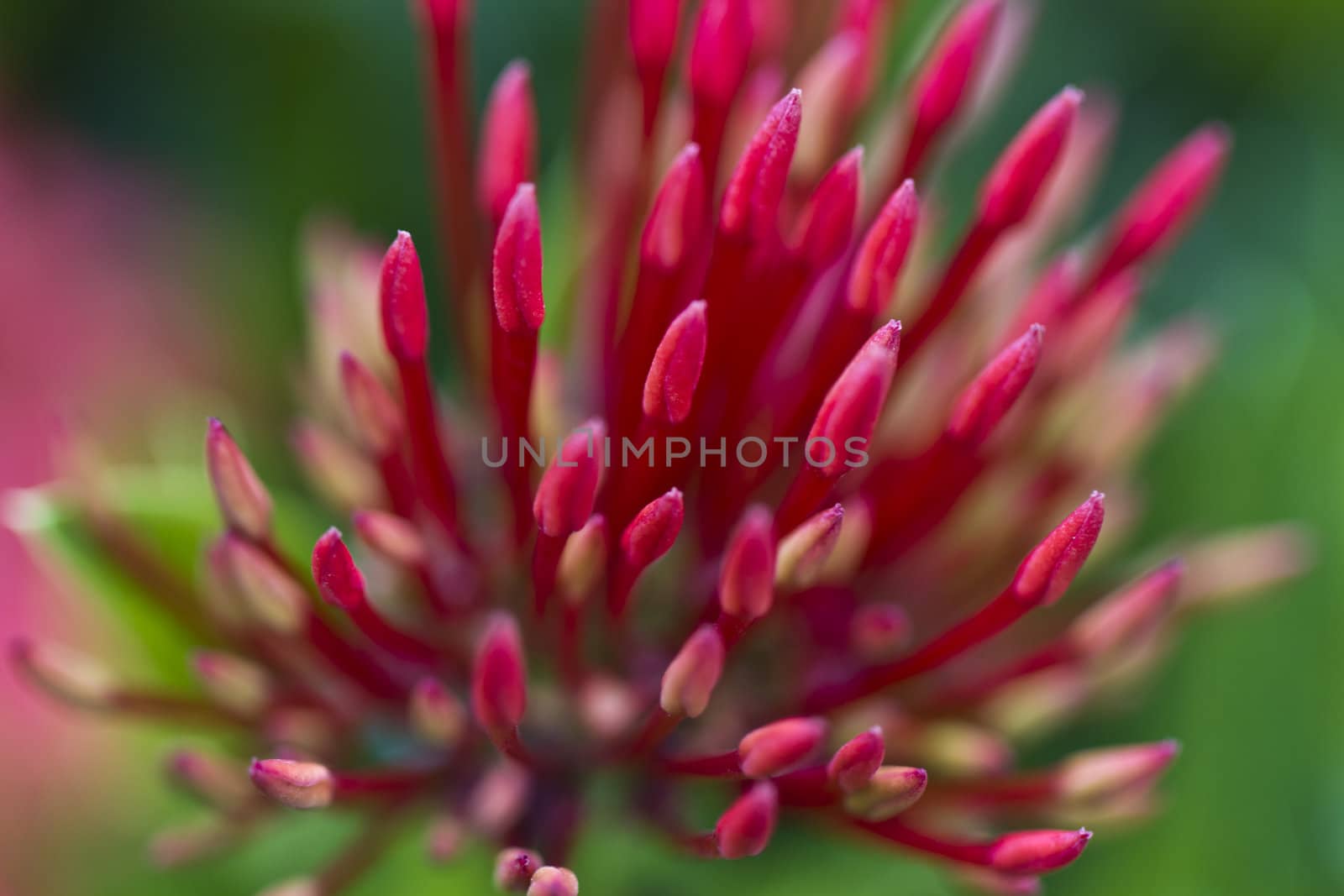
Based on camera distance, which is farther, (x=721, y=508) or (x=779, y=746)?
(x=721, y=508)

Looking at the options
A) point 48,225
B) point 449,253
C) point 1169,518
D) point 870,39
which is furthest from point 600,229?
point 48,225

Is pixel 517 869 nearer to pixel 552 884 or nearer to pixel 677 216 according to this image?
pixel 552 884

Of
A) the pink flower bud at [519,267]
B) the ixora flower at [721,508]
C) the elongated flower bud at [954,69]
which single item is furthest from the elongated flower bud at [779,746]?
the elongated flower bud at [954,69]

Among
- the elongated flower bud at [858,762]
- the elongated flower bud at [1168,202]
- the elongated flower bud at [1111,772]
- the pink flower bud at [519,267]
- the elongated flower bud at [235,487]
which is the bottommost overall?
the elongated flower bud at [858,762]

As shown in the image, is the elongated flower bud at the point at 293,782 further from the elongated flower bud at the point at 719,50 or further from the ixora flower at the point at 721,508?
the elongated flower bud at the point at 719,50

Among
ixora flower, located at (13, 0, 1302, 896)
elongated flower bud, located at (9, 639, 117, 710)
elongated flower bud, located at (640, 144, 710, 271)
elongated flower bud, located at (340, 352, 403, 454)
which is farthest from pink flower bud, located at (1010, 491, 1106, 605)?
elongated flower bud, located at (9, 639, 117, 710)

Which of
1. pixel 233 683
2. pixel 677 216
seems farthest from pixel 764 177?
pixel 233 683

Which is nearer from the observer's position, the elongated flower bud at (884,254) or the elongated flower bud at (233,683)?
the elongated flower bud at (884,254)
